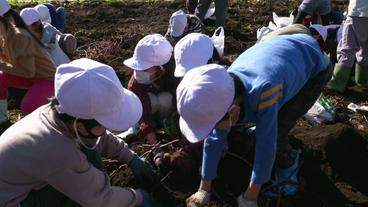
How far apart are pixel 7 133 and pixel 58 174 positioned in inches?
14.8

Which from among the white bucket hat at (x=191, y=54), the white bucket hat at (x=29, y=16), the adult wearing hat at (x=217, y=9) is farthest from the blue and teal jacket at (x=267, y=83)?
the adult wearing hat at (x=217, y=9)

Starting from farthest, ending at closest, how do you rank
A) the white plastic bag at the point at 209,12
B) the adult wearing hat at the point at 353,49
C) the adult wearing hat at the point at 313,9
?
the white plastic bag at the point at 209,12
the adult wearing hat at the point at 313,9
the adult wearing hat at the point at 353,49

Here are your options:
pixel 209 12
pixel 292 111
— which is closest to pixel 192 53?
pixel 292 111

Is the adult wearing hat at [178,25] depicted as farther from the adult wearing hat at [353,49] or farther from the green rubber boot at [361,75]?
the green rubber boot at [361,75]

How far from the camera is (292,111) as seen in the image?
3.05 meters

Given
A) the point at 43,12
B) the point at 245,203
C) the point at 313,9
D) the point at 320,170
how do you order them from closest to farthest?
the point at 245,203
the point at 320,170
the point at 313,9
the point at 43,12

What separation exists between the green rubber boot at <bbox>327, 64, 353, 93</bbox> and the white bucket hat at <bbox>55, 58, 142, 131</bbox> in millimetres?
3003

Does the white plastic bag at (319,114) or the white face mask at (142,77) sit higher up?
the white face mask at (142,77)

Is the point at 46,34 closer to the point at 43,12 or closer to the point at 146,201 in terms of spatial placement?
the point at 43,12

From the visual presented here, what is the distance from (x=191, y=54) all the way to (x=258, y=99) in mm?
1125

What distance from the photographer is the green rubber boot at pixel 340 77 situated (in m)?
4.62

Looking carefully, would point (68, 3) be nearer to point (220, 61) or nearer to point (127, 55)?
point (127, 55)

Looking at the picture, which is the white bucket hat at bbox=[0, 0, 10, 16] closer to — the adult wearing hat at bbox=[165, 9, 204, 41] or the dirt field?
the dirt field

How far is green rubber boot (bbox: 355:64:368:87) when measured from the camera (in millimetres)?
4663
